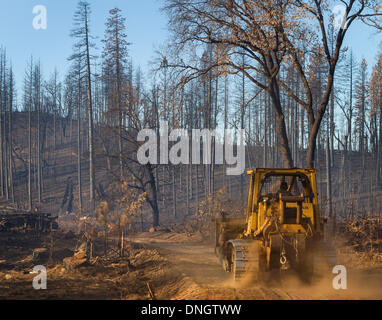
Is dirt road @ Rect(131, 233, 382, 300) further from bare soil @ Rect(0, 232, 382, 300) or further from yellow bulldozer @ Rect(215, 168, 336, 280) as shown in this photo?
yellow bulldozer @ Rect(215, 168, 336, 280)

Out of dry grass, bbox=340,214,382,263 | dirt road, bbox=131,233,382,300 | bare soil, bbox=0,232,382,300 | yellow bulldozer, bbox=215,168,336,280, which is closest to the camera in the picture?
dirt road, bbox=131,233,382,300

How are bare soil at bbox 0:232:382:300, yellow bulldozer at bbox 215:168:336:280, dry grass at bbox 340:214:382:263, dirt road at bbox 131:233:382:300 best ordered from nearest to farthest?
dirt road at bbox 131:233:382:300 < bare soil at bbox 0:232:382:300 < yellow bulldozer at bbox 215:168:336:280 < dry grass at bbox 340:214:382:263

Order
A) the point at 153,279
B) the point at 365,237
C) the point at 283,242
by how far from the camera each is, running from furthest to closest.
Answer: the point at 365,237
the point at 153,279
the point at 283,242

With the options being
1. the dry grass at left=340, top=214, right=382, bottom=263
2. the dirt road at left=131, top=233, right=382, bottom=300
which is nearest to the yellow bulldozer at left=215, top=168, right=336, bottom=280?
the dirt road at left=131, top=233, right=382, bottom=300

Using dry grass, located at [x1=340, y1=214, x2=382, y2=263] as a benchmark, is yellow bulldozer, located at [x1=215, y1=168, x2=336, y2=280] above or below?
above

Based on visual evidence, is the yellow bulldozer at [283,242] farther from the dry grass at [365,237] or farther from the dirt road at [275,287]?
the dry grass at [365,237]

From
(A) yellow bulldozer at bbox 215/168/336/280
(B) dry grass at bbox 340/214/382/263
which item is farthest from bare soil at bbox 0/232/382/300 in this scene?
(B) dry grass at bbox 340/214/382/263

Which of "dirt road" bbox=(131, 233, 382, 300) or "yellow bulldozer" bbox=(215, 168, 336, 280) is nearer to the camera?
"dirt road" bbox=(131, 233, 382, 300)

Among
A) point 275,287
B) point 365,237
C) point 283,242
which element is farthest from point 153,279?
point 365,237

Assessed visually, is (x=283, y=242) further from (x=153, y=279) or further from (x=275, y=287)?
(x=153, y=279)

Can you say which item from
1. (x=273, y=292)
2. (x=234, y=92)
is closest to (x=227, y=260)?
(x=273, y=292)

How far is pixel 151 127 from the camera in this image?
2797 cm

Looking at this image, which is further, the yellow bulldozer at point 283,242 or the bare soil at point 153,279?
the yellow bulldozer at point 283,242

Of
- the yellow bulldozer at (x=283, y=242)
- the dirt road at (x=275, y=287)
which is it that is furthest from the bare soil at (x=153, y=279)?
the yellow bulldozer at (x=283, y=242)
